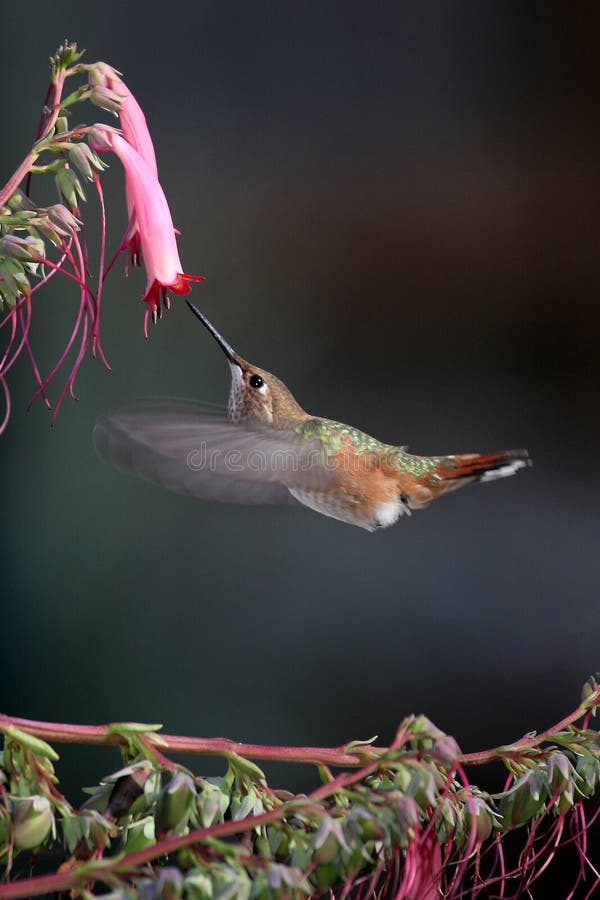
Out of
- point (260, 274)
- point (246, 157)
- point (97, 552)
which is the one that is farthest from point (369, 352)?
point (97, 552)

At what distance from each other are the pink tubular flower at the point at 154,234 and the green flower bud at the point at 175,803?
0.23 metres

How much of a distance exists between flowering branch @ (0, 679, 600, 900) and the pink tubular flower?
216mm

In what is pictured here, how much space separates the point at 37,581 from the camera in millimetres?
1443

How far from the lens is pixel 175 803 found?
0.33 metres

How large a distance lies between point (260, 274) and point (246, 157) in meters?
0.19

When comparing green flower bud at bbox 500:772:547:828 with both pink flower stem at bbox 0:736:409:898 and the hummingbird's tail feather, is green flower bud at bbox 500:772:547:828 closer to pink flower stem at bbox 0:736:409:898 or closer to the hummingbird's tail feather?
pink flower stem at bbox 0:736:409:898

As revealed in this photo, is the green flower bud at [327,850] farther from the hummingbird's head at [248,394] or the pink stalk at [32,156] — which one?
the hummingbird's head at [248,394]

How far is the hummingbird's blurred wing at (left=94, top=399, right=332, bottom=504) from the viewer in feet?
1.75

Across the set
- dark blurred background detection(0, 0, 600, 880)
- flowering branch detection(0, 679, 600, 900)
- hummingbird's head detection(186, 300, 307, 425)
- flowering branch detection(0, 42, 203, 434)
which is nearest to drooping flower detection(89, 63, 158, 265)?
flowering branch detection(0, 42, 203, 434)

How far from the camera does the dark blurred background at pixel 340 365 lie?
1457 mm

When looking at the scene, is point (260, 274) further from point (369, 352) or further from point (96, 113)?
point (96, 113)

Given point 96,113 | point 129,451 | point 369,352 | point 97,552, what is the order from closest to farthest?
point 129,451 < point 96,113 < point 97,552 < point 369,352

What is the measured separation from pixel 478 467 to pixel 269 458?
14 centimetres

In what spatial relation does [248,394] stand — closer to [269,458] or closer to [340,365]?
[269,458]
